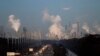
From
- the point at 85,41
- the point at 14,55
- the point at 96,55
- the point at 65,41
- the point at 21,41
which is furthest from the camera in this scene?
the point at 65,41

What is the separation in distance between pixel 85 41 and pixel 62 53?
2304 centimetres

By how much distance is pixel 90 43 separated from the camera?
87062 mm

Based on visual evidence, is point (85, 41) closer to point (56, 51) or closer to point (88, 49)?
point (88, 49)

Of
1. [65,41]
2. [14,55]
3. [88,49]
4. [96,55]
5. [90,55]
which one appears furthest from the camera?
[65,41]

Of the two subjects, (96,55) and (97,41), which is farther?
(97,41)

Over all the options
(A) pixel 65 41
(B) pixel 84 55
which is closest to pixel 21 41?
(A) pixel 65 41

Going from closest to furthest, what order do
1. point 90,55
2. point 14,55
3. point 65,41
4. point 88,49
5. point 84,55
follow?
point 14,55 < point 90,55 < point 84,55 < point 88,49 < point 65,41

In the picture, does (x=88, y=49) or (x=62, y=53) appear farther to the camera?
(x=88, y=49)

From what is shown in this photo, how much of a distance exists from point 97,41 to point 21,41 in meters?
77.7

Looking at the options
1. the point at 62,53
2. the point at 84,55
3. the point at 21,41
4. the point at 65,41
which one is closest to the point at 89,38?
the point at 84,55

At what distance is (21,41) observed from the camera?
526 ft

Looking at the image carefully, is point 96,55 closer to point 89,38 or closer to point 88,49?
point 88,49

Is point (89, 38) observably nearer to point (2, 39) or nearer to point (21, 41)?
point (2, 39)

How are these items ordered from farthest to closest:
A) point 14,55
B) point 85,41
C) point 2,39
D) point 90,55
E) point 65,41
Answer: point 65,41
point 2,39
point 85,41
point 90,55
point 14,55
